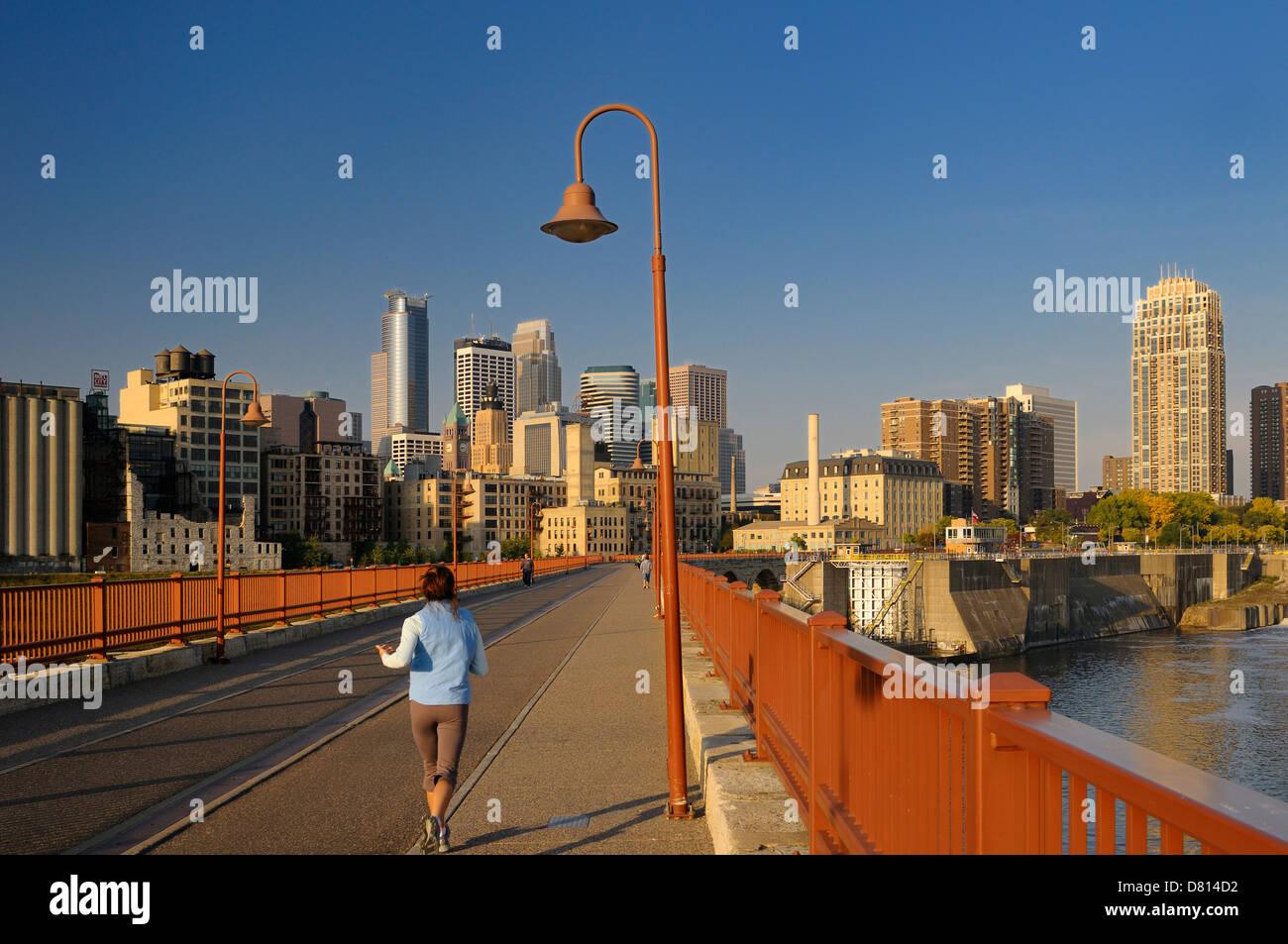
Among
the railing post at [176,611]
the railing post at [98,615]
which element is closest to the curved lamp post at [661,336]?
the railing post at [98,615]

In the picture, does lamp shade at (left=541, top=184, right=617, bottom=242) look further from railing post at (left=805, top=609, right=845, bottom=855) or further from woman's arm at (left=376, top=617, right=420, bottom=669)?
railing post at (left=805, top=609, right=845, bottom=855)

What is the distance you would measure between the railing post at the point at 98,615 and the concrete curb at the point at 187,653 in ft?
0.72

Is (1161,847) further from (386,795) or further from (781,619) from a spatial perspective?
(386,795)

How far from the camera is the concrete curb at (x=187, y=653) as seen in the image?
14.9m

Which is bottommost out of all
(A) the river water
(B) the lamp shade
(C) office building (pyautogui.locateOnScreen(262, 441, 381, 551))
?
(A) the river water

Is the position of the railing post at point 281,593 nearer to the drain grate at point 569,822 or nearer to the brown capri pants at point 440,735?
the drain grate at point 569,822

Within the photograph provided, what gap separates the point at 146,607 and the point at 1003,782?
17.9 metres

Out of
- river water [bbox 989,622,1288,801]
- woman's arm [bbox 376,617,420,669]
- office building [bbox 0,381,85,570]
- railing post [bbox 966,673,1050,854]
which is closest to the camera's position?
railing post [bbox 966,673,1050,854]

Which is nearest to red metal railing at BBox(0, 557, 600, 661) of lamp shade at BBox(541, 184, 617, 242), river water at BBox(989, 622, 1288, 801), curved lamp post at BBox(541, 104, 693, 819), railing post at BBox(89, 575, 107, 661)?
railing post at BBox(89, 575, 107, 661)

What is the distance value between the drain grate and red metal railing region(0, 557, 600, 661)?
18.9 feet

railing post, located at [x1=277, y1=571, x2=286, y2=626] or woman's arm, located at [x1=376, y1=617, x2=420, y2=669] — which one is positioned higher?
woman's arm, located at [x1=376, y1=617, x2=420, y2=669]

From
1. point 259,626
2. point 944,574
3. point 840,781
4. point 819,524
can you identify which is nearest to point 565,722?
point 840,781

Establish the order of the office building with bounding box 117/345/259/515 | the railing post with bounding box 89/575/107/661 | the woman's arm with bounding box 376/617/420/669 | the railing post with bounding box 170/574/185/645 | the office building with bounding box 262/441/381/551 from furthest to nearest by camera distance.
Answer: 1. the office building with bounding box 262/441/381/551
2. the office building with bounding box 117/345/259/515
3. the railing post with bounding box 170/574/185/645
4. the railing post with bounding box 89/575/107/661
5. the woman's arm with bounding box 376/617/420/669

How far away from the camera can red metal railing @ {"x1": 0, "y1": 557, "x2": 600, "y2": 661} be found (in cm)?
1466
